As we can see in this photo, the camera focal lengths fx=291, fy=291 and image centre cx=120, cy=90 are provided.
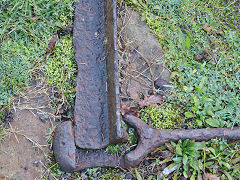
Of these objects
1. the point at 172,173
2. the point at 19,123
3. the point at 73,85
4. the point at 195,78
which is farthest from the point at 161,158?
the point at 19,123

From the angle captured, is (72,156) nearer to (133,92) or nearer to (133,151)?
(133,151)

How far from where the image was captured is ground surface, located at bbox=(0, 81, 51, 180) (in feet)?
10.7

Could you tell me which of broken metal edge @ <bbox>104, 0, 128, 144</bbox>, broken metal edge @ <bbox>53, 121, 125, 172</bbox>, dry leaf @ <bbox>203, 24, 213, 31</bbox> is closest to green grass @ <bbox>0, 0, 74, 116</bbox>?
broken metal edge @ <bbox>104, 0, 128, 144</bbox>

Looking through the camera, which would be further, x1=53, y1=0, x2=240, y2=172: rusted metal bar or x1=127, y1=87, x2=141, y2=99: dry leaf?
x1=127, y1=87, x2=141, y2=99: dry leaf

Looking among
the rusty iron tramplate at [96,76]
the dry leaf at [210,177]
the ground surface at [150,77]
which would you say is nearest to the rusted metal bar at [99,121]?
the rusty iron tramplate at [96,76]

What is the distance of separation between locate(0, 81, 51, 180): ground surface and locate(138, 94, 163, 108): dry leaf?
1191mm

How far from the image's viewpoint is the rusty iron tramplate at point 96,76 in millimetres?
3398

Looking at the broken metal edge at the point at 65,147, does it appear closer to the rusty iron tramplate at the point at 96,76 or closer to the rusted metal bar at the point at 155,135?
the rusty iron tramplate at the point at 96,76

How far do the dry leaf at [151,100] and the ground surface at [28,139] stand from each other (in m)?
1.19

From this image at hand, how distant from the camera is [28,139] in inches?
134

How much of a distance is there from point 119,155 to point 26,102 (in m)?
1.30

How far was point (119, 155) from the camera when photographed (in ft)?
11.3

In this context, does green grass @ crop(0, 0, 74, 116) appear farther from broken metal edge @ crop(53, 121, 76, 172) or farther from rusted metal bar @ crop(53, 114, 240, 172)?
rusted metal bar @ crop(53, 114, 240, 172)

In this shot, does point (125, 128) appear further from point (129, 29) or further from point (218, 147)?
point (129, 29)
